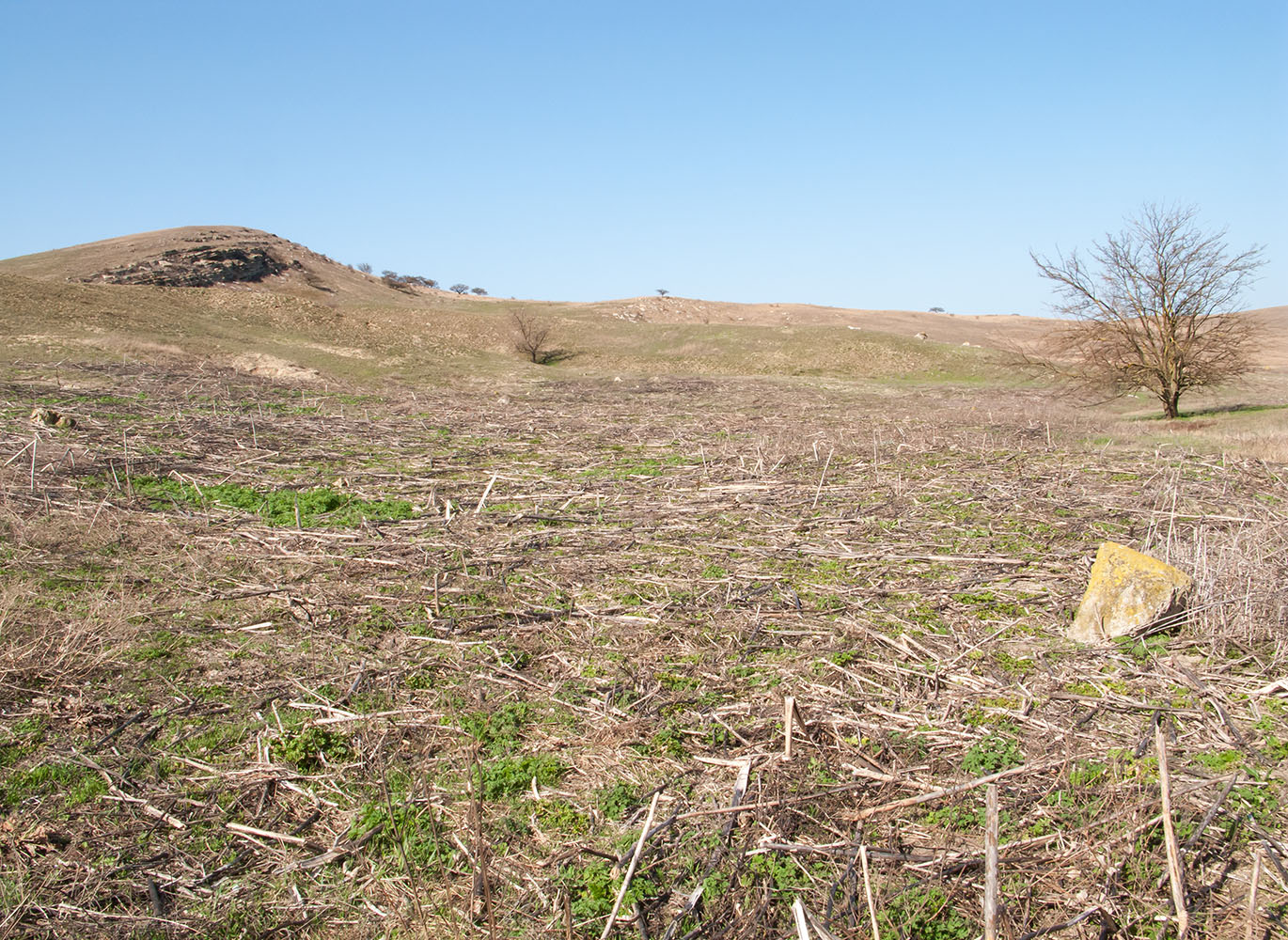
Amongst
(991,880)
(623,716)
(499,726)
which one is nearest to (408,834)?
(499,726)

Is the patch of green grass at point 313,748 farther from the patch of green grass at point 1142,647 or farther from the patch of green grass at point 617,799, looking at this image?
the patch of green grass at point 1142,647

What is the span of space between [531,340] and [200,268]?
75.6 ft

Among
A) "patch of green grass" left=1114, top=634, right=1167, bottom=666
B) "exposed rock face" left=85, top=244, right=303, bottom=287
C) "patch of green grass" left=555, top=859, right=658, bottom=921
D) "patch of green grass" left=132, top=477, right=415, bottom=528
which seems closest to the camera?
"patch of green grass" left=555, top=859, right=658, bottom=921

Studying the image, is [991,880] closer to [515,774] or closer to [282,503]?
[515,774]

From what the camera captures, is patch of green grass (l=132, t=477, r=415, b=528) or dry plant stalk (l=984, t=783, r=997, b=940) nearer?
dry plant stalk (l=984, t=783, r=997, b=940)

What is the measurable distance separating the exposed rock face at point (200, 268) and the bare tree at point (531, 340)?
19.4 m

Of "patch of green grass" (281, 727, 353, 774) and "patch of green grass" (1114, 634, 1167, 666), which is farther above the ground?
"patch of green grass" (1114, 634, 1167, 666)

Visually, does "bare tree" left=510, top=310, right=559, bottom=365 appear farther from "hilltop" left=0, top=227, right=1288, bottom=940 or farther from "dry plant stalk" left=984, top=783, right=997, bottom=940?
"dry plant stalk" left=984, top=783, right=997, bottom=940

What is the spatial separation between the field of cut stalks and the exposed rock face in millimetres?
39898

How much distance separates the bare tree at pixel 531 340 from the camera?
125ft

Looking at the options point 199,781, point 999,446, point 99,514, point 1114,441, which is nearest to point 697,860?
point 199,781

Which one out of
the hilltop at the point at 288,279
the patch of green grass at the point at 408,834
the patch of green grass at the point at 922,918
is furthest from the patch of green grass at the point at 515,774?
the hilltop at the point at 288,279

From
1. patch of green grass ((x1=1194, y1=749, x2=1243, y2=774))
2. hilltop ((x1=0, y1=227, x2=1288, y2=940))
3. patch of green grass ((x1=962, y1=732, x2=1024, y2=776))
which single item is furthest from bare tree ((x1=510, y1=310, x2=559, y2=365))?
patch of green grass ((x1=1194, y1=749, x2=1243, y2=774))

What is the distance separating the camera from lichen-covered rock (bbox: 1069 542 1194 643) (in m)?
5.57
